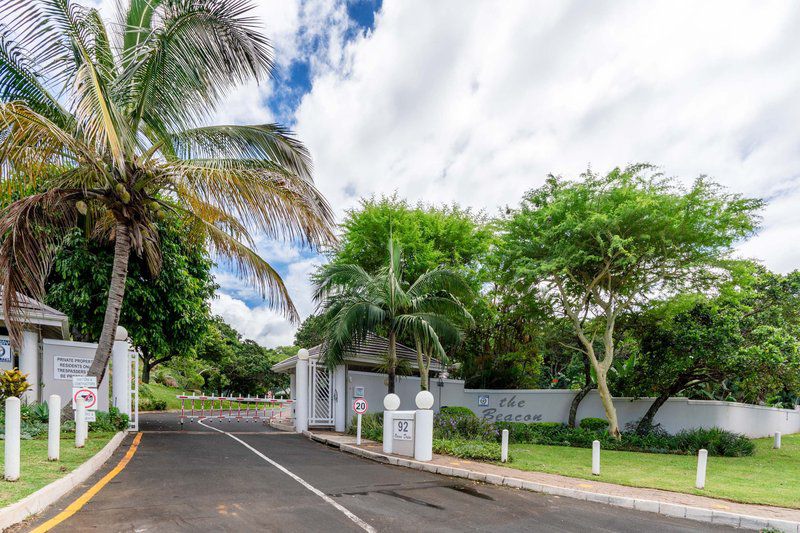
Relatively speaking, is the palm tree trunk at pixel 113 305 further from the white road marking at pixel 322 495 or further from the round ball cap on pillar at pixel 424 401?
the round ball cap on pillar at pixel 424 401

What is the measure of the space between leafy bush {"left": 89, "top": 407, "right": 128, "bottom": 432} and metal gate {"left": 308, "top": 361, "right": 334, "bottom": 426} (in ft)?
20.4

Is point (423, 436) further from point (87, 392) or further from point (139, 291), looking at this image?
point (139, 291)

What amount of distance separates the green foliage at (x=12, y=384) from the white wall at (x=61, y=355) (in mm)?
1658

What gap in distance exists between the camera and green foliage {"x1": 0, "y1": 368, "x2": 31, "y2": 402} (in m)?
11.1

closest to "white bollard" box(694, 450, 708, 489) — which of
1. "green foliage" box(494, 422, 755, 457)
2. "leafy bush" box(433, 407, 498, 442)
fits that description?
"leafy bush" box(433, 407, 498, 442)

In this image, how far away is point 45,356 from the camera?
42.8ft

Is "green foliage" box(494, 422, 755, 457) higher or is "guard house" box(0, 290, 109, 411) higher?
"guard house" box(0, 290, 109, 411)

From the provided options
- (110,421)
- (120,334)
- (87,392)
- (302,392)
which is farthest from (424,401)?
(120,334)

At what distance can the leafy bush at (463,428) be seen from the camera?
15.2 metres

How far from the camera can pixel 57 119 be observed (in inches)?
447

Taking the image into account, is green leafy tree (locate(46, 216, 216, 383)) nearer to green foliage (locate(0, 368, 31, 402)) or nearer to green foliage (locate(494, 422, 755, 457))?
green foliage (locate(0, 368, 31, 402))

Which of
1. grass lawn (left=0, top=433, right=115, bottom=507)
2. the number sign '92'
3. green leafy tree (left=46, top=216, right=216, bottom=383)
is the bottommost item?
the number sign '92'

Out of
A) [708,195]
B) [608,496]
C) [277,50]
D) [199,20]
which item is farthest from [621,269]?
[199,20]

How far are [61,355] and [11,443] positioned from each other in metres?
8.20
